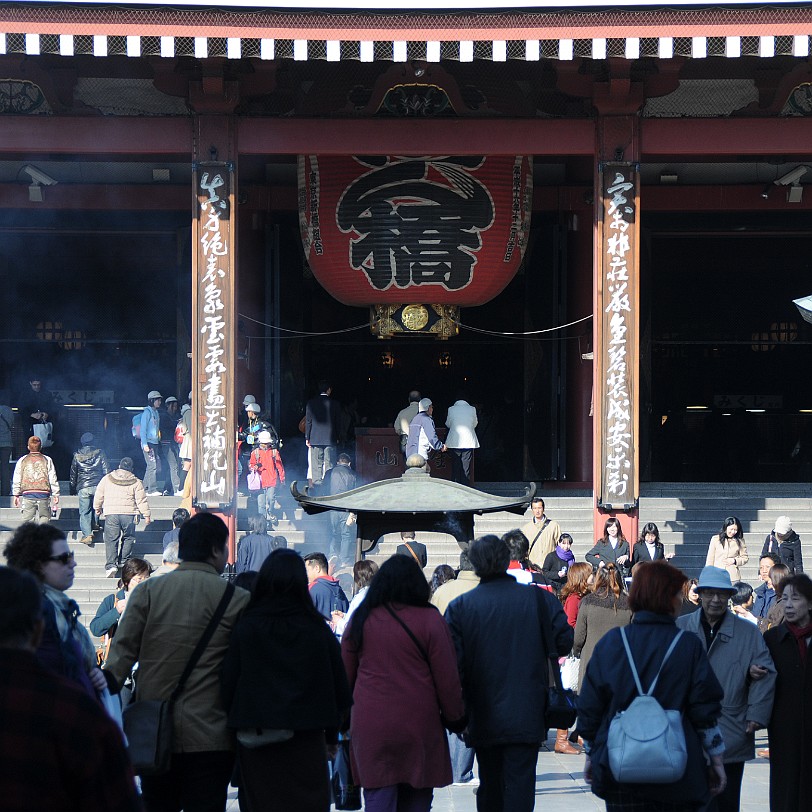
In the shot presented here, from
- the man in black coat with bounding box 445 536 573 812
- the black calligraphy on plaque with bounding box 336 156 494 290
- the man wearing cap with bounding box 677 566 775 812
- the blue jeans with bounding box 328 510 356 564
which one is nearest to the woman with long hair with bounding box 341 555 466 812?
the man in black coat with bounding box 445 536 573 812

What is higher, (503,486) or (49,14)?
(49,14)

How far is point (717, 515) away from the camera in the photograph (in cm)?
1558

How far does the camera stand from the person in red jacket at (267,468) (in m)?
14.8

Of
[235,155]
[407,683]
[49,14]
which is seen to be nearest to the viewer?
[407,683]

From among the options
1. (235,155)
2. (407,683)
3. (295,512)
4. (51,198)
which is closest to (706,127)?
(235,155)

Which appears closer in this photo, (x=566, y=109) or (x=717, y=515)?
(x=566, y=109)

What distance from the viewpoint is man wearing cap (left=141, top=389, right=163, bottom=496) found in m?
16.5

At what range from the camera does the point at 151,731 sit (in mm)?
4707

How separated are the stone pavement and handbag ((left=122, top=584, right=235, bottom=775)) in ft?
9.58

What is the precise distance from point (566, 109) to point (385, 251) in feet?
8.47

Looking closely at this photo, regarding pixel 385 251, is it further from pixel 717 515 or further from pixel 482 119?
pixel 717 515

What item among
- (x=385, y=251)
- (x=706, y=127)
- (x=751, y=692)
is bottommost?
(x=751, y=692)

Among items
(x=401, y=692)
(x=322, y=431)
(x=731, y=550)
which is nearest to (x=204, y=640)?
(x=401, y=692)

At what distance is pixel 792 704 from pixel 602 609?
277 centimetres
